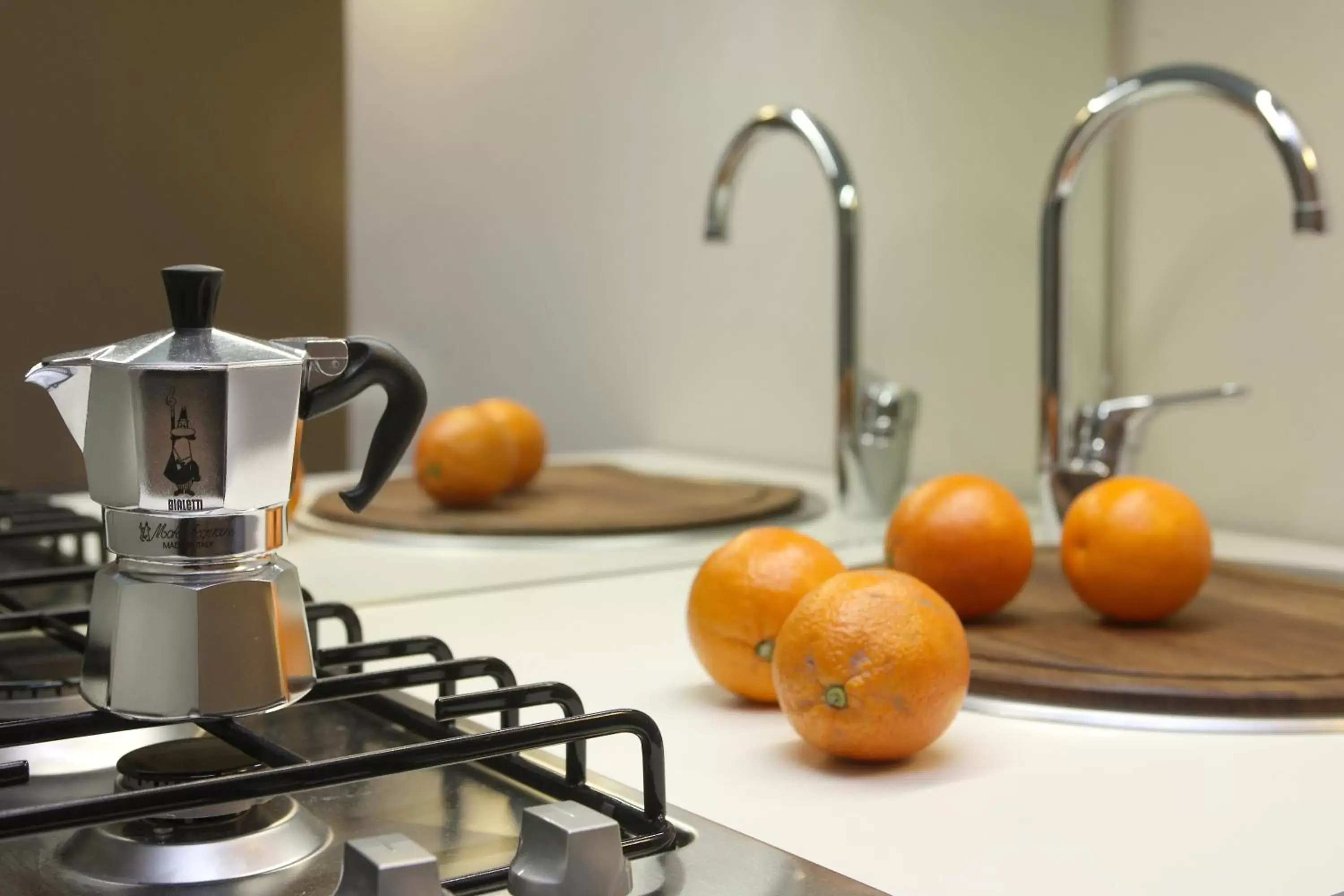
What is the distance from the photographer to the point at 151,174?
105 centimetres

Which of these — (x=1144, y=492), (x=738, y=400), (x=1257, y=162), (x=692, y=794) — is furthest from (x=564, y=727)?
(x=1257, y=162)

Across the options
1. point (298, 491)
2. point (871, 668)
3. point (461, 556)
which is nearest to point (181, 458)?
point (871, 668)

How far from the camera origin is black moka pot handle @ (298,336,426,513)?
0.61m

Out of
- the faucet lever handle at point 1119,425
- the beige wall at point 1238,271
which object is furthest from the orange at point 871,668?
the beige wall at point 1238,271

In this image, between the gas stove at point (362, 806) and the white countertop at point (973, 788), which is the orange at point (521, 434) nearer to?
the white countertop at point (973, 788)

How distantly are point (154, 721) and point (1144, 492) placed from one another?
1.96 feet

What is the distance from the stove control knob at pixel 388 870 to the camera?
17.6 inches

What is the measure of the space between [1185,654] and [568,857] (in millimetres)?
502

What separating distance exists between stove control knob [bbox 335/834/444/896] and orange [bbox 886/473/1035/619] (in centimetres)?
51

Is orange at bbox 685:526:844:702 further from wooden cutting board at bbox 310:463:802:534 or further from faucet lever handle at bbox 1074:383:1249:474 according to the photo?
faucet lever handle at bbox 1074:383:1249:474

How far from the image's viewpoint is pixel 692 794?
661 millimetres

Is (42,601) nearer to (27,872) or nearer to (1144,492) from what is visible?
(27,872)

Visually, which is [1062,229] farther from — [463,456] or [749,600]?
[749,600]

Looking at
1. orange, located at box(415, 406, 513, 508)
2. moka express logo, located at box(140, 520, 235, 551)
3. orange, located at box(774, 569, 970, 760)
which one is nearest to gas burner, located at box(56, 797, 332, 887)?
moka express logo, located at box(140, 520, 235, 551)
